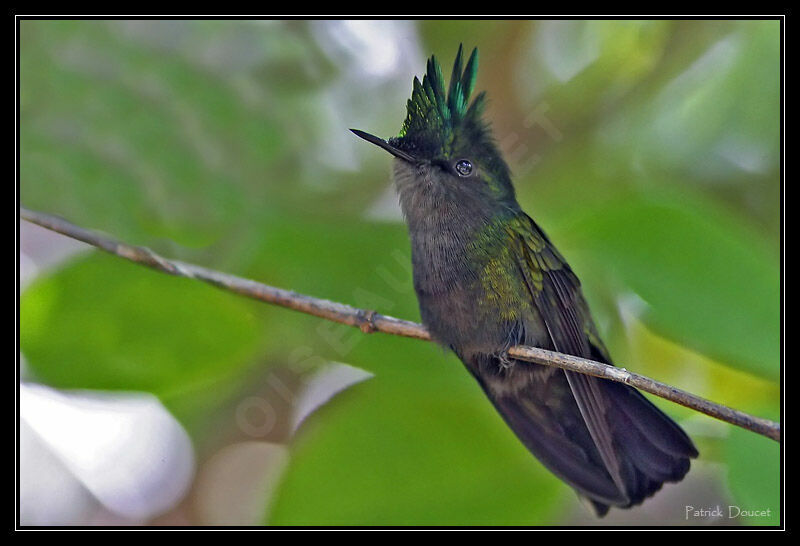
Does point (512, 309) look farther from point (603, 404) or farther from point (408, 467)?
point (408, 467)

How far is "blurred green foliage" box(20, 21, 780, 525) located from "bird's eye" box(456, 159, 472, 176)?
0.77ft

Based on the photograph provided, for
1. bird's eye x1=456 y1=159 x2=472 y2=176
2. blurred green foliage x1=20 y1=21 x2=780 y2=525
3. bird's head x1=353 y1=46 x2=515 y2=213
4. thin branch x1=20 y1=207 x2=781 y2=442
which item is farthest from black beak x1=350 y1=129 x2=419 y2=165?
thin branch x1=20 y1=207 x2=781 y2=442

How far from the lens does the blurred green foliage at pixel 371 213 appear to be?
188cm

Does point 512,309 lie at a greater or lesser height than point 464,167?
lesser

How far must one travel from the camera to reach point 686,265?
197cm

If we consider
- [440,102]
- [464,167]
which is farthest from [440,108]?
[464,167]

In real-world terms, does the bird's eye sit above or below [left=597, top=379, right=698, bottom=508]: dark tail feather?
above

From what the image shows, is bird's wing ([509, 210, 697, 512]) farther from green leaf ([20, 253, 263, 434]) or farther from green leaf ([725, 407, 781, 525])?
green leaf ([20, 253, 263, 434])

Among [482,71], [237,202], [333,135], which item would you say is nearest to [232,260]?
[237,202]

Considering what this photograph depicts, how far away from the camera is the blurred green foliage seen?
188 cm

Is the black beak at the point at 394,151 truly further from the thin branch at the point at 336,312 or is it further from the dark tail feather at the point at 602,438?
the dark tail feather at the point at 602,438

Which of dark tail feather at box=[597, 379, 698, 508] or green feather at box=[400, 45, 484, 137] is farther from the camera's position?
green feather at box=[400, 45, 484, 137]

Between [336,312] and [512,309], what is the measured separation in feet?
1.43
